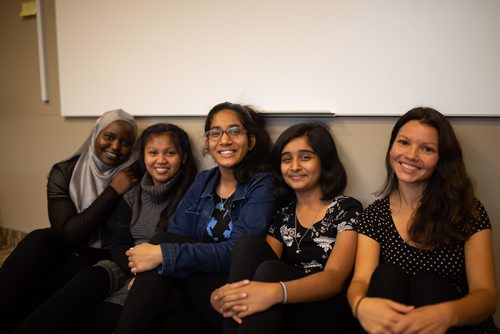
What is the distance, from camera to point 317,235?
1.28 meters

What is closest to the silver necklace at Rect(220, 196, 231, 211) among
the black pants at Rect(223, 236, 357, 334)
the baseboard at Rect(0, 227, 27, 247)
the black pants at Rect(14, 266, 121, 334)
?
the black pants at Rect(223, 236, 357, 334)

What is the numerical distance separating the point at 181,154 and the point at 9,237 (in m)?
1.67

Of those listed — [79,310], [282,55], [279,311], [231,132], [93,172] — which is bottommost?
[79,310]

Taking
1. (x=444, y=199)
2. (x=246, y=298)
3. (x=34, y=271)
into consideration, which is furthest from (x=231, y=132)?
(x=34, y=271)

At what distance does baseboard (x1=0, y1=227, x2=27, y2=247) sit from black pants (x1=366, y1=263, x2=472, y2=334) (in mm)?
2385

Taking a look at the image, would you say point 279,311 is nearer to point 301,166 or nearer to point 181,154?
point 301,166

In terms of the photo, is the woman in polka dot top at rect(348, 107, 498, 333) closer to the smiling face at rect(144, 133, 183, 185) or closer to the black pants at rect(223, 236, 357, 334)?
the black pants at rect(223, 236, 357, 334)

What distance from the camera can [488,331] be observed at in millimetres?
1034

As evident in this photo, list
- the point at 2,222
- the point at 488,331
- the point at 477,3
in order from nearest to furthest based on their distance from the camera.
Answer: the point at 488,331
the point at 477,3
the point at 2,222

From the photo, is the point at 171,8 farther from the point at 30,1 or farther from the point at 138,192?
the point at 30,1

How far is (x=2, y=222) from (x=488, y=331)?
2.85m

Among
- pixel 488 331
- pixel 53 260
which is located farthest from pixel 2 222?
pixel 488 331

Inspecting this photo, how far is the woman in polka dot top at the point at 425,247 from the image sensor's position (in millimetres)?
925

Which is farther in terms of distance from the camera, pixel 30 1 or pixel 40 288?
pixel 30 1
